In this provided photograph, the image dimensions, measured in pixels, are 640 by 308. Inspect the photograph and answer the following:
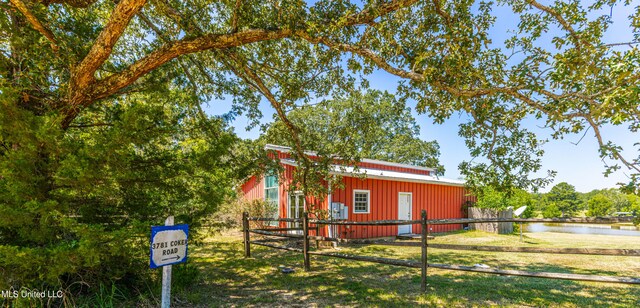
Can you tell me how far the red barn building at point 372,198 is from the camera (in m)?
12.0

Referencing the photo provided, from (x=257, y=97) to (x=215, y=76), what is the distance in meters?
1.38

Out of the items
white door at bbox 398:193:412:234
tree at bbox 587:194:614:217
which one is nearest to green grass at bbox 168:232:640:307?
white door at bbox 398:193:412:234

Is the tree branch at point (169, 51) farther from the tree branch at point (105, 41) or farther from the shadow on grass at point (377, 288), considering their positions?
the shadow on grass at point (377, 288)

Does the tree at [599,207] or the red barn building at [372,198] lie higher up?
the red barn building at [372,198]

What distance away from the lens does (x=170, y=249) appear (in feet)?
10.8

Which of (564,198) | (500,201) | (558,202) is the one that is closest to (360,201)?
(500,201)

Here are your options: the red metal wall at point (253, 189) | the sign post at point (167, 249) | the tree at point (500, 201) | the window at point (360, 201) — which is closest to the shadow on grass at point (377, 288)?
the sign post at point (167, 249)

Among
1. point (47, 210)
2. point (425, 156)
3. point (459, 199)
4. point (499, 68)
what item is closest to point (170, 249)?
point (47, 210)

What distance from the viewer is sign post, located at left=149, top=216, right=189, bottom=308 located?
10.3 ft

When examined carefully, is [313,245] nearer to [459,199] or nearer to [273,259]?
→ [273,259]

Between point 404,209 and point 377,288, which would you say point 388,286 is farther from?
point 404,209

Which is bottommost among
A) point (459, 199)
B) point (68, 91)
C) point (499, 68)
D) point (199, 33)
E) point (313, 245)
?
Answer: point (313, 245)

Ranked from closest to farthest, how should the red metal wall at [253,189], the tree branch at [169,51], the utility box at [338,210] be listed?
the tree branch at [169,51] < the utility box at [338,210] < the red metal wall at [253,189]

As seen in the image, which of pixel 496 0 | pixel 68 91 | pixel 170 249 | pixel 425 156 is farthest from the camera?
pixel 425 156
